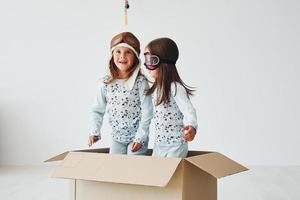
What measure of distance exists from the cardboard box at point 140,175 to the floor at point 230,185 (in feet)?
3.65

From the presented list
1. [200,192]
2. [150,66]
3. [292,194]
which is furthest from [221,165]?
[292,194]

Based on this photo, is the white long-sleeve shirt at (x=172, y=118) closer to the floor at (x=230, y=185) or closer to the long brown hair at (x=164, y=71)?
the long brown hair at (x=164, y=71)

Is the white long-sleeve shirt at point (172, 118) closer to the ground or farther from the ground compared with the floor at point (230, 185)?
farther from the ground

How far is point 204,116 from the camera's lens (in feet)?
11.8

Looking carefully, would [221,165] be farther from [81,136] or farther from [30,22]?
[30,22]

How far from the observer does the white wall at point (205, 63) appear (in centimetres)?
359

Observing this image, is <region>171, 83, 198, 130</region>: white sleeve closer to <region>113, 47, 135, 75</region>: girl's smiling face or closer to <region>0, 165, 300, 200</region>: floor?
<region>113, 47, 135, 75</region>: girl's smiling face

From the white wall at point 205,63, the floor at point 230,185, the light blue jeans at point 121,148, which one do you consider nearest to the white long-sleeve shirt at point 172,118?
the light blue jeans at point 121,148

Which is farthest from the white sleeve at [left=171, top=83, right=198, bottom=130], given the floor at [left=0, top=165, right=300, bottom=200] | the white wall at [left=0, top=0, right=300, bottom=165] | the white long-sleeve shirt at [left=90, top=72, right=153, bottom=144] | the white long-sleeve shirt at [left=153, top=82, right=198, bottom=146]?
the white wall at [left=0, top=0, right=300, bottom=165]

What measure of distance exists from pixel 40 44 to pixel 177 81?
254 cm

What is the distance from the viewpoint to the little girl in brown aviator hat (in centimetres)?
144

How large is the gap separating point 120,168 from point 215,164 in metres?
0.24

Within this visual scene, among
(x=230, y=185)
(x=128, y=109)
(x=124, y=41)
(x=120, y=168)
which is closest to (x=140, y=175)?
(x=120, y=168)

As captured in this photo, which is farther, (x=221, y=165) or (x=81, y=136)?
(x=81, y=136)
